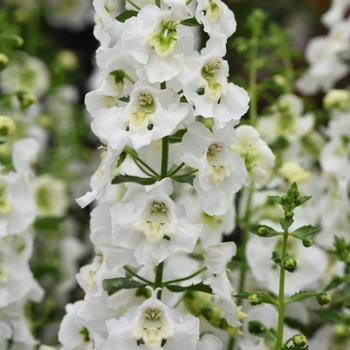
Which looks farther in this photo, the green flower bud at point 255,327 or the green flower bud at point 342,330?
the green flower bud at point 342,330

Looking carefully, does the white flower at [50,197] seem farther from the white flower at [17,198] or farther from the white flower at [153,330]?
the white flower at [153,330]

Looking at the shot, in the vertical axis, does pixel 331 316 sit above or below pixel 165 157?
below

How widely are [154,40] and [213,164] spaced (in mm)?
137

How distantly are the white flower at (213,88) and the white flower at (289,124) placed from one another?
0.49 meters

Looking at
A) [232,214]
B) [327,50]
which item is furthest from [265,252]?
[327,50]

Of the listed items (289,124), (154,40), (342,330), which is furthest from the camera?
(289,124)

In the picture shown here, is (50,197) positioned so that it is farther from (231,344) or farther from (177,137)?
(177,137)

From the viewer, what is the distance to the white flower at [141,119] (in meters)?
0.90

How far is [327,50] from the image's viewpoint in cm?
157

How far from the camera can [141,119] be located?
91cm

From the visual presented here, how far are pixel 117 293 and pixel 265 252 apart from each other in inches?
9.9

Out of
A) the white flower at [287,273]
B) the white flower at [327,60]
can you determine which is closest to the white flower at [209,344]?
the white flower at [287,273]

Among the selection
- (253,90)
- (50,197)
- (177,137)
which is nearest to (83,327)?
(177,137)

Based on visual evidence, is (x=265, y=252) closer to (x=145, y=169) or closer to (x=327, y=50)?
(x=145, y=169)
